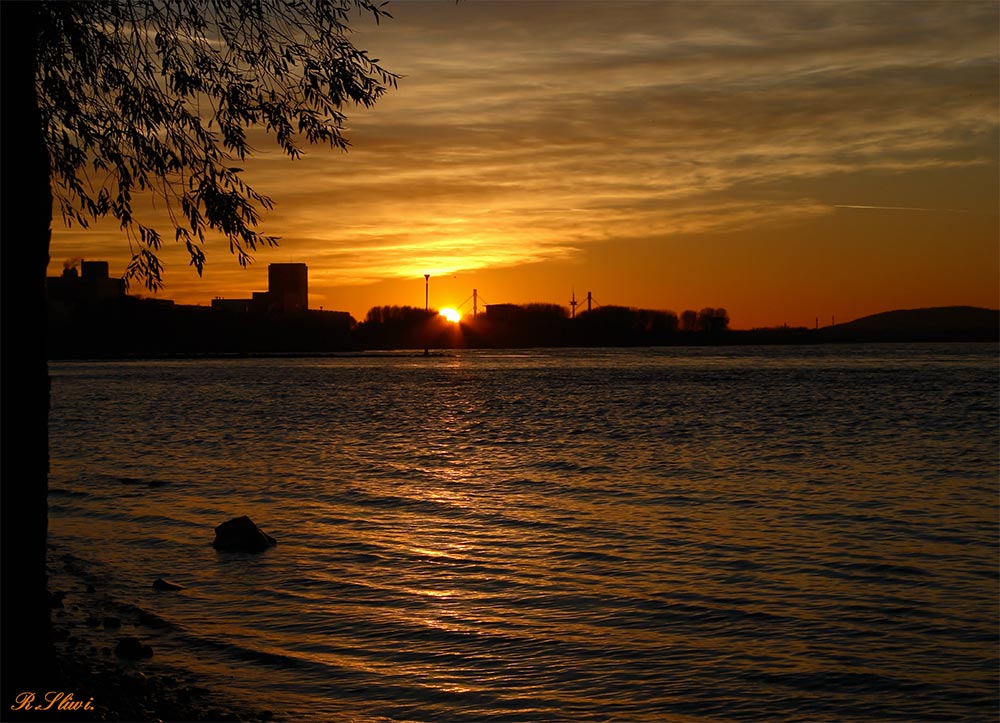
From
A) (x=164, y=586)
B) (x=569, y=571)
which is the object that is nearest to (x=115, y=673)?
(x=164, y=586)

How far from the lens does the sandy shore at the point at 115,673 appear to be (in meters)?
10.8

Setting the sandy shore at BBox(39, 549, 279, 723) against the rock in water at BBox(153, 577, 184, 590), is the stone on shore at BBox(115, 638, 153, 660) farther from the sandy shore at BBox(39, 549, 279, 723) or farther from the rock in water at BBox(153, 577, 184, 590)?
the rock in water at BBox(153, 577, 184, 590)

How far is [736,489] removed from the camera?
3331 centimetres

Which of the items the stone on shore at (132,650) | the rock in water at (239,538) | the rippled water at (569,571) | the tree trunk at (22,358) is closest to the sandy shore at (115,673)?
the stone on shore at (132,650)

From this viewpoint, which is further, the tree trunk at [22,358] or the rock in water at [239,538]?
the rock in water at [239,538]

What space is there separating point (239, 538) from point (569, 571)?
26.4 feet

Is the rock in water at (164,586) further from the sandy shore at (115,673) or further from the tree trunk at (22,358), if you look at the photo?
the tree trunk at (22,358)

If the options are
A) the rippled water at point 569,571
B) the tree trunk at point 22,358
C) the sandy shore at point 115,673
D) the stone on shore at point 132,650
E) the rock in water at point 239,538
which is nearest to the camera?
the tree trunk at point 22,358

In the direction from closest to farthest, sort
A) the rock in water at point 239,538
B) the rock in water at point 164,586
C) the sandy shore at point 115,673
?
the sandy shore at point 115,673 → the rock in water at point 164,586 → the rock in water at point 239,538

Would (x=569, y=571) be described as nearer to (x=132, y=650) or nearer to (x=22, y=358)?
(x=132, y=650)

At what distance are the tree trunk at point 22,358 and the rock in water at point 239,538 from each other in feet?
43.4

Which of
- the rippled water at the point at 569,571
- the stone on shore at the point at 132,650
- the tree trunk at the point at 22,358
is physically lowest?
the rippled water at the point at 569,571

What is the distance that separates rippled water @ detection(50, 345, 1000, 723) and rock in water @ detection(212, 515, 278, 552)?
548 mm

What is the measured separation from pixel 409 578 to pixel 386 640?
13.5 feet
